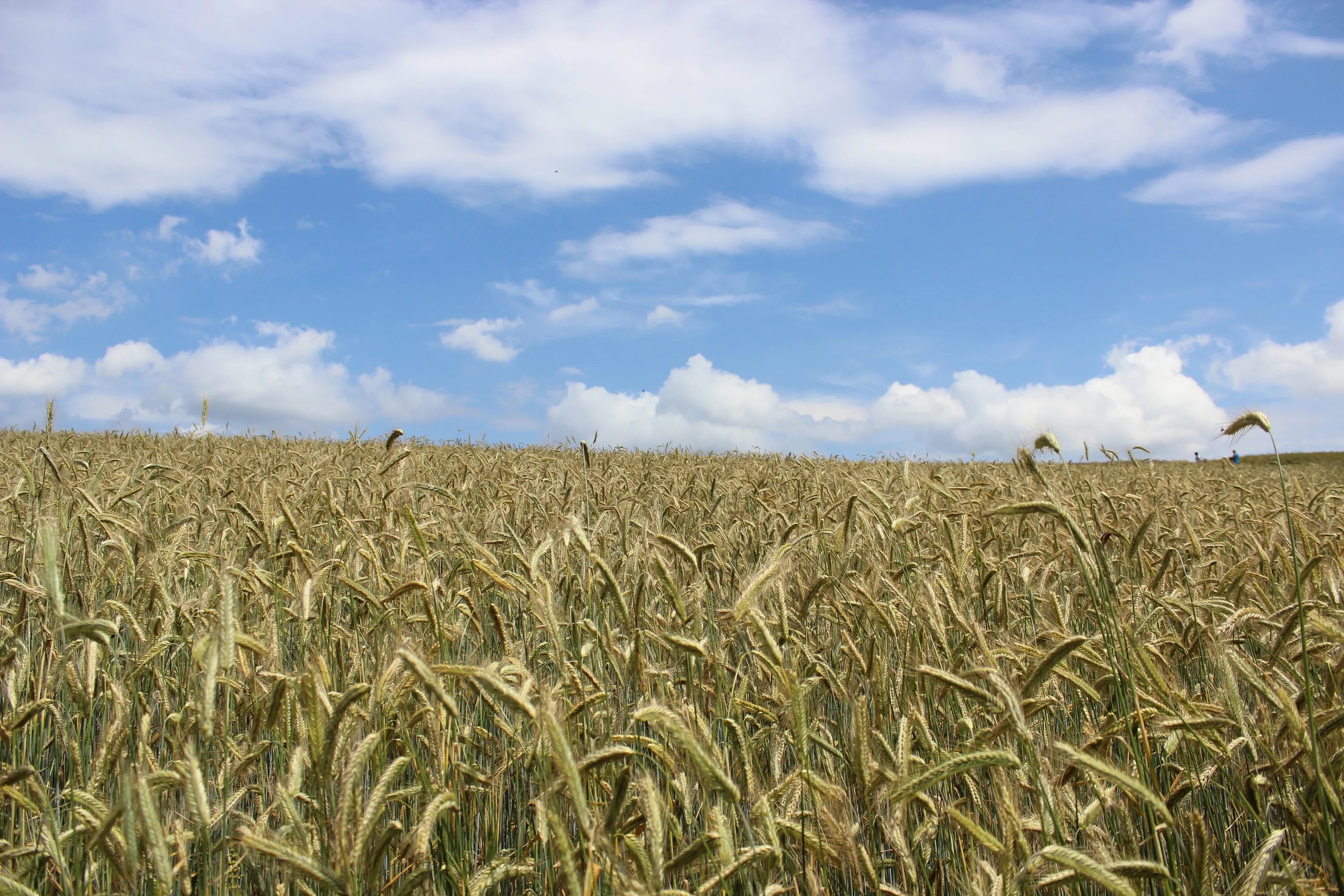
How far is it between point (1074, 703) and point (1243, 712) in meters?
1.19

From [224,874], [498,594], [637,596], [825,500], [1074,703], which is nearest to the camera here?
[224,874]

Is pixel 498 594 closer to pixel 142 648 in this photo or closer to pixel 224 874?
pixel 142 648

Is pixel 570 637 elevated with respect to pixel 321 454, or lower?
lower

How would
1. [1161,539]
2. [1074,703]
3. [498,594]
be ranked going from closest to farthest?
[1074,703]
[498,594]
[1161,539]

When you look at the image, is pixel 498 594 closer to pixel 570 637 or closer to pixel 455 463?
pixel 570 637

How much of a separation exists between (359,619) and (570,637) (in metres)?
1.04

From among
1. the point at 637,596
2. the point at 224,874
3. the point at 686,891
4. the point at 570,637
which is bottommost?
the point at 224,874

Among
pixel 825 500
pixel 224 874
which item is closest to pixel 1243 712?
pixel 224 874

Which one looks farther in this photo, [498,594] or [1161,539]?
[1161,539]

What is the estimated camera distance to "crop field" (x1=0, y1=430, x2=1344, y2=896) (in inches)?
58.9

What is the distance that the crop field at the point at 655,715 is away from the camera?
1.50 m

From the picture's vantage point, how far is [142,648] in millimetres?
3039

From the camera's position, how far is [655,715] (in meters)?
1.28

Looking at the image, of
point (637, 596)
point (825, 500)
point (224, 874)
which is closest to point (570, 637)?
point (637, 596)
